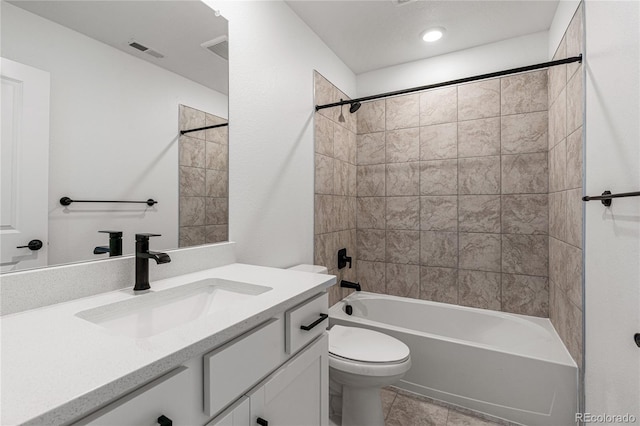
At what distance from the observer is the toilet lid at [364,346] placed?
61.2 inches

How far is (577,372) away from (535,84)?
75.3 inches

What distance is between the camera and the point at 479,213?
2383 mm

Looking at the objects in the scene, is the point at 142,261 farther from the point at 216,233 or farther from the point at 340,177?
the point at 340,177

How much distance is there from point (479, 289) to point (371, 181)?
129cm

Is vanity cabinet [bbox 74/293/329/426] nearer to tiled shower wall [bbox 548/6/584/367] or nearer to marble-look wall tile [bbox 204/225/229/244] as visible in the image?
marble-look wall tile [bbox 204/225/229/244]

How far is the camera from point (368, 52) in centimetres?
249

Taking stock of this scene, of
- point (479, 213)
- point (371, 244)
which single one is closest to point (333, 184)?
point (371, 244)

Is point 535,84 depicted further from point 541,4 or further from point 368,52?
point 368,52

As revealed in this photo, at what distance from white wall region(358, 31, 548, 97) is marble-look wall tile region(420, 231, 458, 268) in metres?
1.33

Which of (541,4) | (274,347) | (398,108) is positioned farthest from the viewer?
(398,108)

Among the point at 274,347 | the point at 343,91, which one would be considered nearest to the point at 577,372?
the point at 274,347

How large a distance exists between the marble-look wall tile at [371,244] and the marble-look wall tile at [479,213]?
0.68m

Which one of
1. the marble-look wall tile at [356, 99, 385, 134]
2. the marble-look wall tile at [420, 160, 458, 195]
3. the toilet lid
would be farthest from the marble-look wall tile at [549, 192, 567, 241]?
the marble-look wall tile at [356, 99, 385, 134]

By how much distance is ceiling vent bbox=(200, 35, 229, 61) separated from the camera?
138 cm
